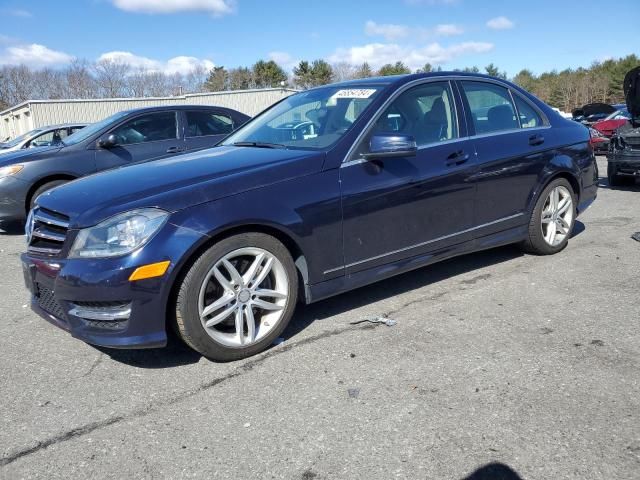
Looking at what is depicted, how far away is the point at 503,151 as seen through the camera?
4.62 m

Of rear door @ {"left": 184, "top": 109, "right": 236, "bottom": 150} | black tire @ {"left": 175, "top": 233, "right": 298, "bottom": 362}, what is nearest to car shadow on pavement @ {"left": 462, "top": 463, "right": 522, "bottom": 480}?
black tire @ {"left": 175, "top": 233, "right": 298, "bottom": 362}

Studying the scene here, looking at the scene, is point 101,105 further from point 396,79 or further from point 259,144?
point 396,79

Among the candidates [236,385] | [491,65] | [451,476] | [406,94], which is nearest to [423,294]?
[406,94]

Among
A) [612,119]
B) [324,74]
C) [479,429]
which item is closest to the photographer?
[479,429]

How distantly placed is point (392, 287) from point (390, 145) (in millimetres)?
1387

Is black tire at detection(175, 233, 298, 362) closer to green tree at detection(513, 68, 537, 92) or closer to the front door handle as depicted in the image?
the front door handle

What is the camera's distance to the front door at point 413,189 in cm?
371

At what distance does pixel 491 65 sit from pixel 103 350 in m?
78.5

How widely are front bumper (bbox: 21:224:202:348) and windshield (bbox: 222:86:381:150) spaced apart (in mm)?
1298

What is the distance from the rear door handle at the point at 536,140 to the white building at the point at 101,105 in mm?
30203

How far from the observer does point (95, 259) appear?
2.99m

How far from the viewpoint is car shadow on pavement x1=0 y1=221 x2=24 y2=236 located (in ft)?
25.8

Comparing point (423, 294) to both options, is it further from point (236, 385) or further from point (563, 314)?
point (236, 385)

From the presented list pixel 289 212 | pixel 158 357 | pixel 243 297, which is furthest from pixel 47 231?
pixel 289 212
